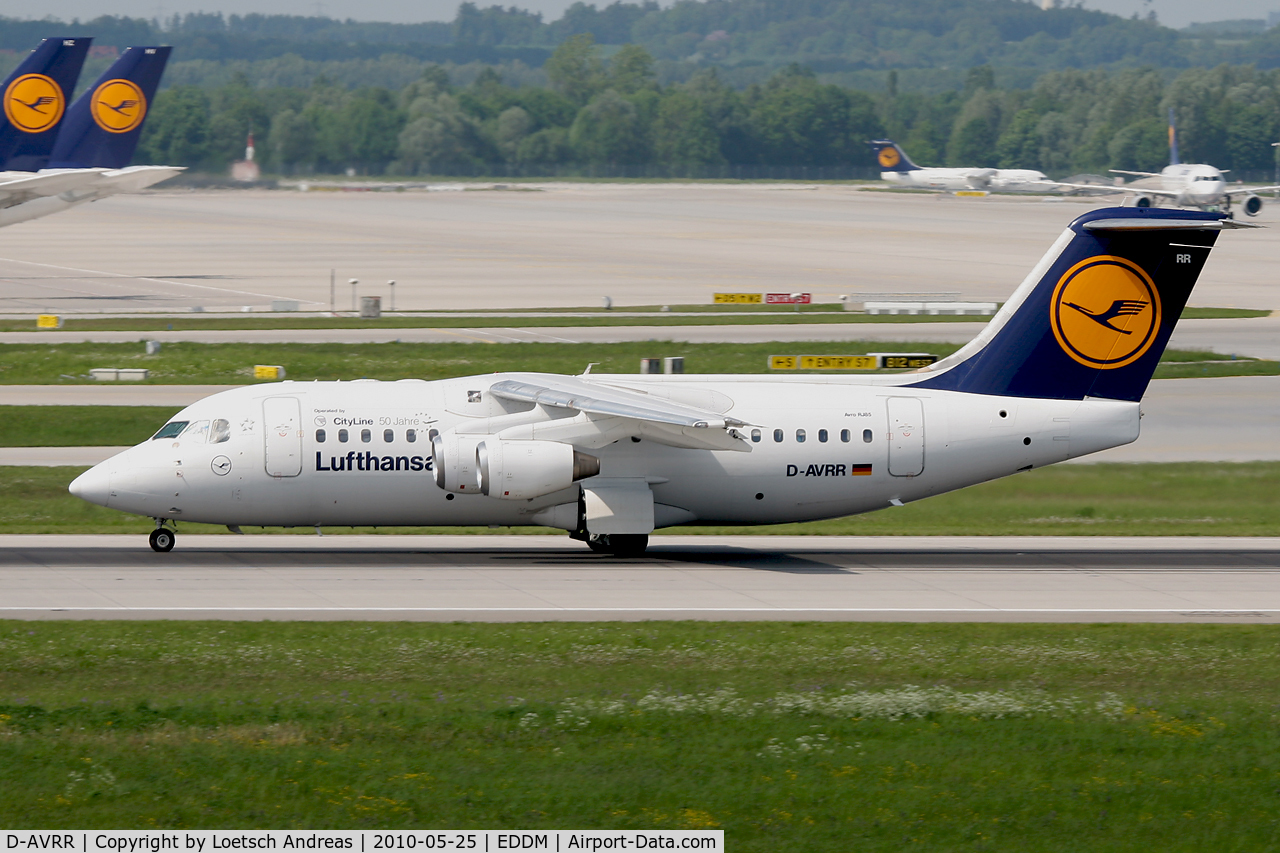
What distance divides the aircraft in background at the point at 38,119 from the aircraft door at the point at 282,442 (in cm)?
5148

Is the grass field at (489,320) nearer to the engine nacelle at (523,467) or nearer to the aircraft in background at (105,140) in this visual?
the aircraft in background at (105,140)

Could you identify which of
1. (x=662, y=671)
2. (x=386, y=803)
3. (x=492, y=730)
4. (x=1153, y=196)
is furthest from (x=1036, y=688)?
(x=1153, y=196)

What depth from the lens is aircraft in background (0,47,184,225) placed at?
7881 cm

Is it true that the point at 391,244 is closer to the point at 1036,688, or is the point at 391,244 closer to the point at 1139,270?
the point at 1139,270

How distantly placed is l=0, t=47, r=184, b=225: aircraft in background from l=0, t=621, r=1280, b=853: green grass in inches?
2362

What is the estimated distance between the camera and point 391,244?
11725cm

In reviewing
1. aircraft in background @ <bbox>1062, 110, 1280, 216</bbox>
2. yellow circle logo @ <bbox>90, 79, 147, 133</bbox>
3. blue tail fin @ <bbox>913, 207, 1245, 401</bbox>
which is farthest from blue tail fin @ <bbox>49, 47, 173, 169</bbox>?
aircraft in background @ <bbox>1062, 110, 1280, 216</bbox>

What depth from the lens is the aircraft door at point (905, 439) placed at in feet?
103

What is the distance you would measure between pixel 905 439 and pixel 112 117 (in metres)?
60.4

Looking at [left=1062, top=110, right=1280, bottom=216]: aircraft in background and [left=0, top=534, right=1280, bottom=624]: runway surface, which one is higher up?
[left=1062, top=110, right=1280, bottom=216]: aircraft in background

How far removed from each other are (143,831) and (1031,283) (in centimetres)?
2206

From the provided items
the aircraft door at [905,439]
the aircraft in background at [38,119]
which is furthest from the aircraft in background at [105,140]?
the aircraft door at [905,439]

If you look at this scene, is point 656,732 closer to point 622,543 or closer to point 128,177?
point 622,543

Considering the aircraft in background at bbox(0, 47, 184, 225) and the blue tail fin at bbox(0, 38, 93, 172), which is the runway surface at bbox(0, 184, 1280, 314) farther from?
the blue tail fin at bbox(0, 38, 93, 172)
